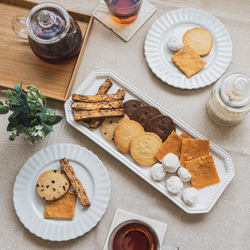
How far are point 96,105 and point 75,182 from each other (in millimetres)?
260

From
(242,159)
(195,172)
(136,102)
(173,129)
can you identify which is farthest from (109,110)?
(242,159)

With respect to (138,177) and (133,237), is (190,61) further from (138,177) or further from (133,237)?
(133,237)

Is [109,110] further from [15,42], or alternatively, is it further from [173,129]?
[15,42]

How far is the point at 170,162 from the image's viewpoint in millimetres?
883

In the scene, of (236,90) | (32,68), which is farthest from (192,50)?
(32,68)

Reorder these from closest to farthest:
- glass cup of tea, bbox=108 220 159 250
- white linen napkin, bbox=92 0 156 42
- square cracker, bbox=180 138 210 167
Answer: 1. glass cup of tea, bbox=108 220 159 250
2. square cracker, bbox=180 138 210 167
3. white linen napkin, bbox=92 0 156 42

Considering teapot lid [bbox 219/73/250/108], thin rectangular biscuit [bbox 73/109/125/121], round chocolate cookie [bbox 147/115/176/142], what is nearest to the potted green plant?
thin rectangular biscuit [bbox 73/109/125/121]

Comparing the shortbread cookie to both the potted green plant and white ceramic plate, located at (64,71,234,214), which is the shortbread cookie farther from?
the potted green plant

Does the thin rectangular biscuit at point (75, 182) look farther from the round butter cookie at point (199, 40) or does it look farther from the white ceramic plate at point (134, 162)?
the round butter cookie at point (199, 40)

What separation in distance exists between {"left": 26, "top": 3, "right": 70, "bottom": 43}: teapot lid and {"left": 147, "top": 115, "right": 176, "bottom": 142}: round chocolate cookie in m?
0.40

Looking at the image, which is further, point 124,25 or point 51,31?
point 124,25

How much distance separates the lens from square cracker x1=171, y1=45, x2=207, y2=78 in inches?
38.0

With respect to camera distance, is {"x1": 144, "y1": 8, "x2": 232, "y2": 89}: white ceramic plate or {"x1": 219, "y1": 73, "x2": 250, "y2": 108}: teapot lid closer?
{"x1": 219, "y1": 73, "x2": 250, "y2": 108}: teapot lid

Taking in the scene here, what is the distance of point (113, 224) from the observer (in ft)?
2.99
